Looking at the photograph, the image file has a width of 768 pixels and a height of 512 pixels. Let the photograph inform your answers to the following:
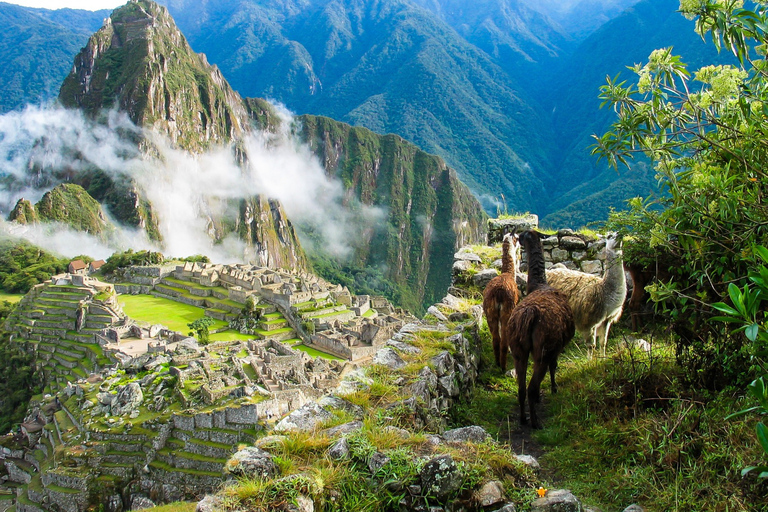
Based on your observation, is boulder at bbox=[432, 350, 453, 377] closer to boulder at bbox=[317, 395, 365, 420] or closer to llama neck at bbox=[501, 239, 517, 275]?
boulder at bbox=[317, 395, 365, 420]

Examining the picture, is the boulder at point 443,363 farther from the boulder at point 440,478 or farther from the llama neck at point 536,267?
the boulder at point 440,478

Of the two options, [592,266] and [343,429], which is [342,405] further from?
[592,266]

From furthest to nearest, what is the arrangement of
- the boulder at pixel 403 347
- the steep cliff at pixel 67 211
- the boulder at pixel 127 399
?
the steep cliff at pixel 67 211 < the boulder at pixel 127 399 < the boulder at pixel 403 347

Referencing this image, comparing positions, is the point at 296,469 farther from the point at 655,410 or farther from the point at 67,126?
the point at 67,126

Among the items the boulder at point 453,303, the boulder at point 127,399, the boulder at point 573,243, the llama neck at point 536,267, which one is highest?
the boulder at point 573,243

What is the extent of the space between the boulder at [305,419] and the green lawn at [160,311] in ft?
123

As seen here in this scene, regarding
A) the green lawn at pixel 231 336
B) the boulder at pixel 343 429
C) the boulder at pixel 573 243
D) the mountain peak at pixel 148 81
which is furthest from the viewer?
the mountain peak at pixel 148 81

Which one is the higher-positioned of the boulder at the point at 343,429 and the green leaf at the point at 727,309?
the green leaf at the point at 727,309

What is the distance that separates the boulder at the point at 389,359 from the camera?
14.4 ft

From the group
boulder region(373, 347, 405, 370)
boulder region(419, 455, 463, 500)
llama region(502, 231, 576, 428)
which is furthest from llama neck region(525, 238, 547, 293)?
boulder region(419, 455, 463, 500)

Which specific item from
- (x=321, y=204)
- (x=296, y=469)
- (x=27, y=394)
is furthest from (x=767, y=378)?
(x=321, y=204)

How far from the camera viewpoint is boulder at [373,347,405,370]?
439cm

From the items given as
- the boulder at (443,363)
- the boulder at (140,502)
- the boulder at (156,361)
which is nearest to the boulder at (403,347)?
the boulder at (443,363)

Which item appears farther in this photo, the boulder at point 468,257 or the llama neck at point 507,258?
the boulder at point 468,257
